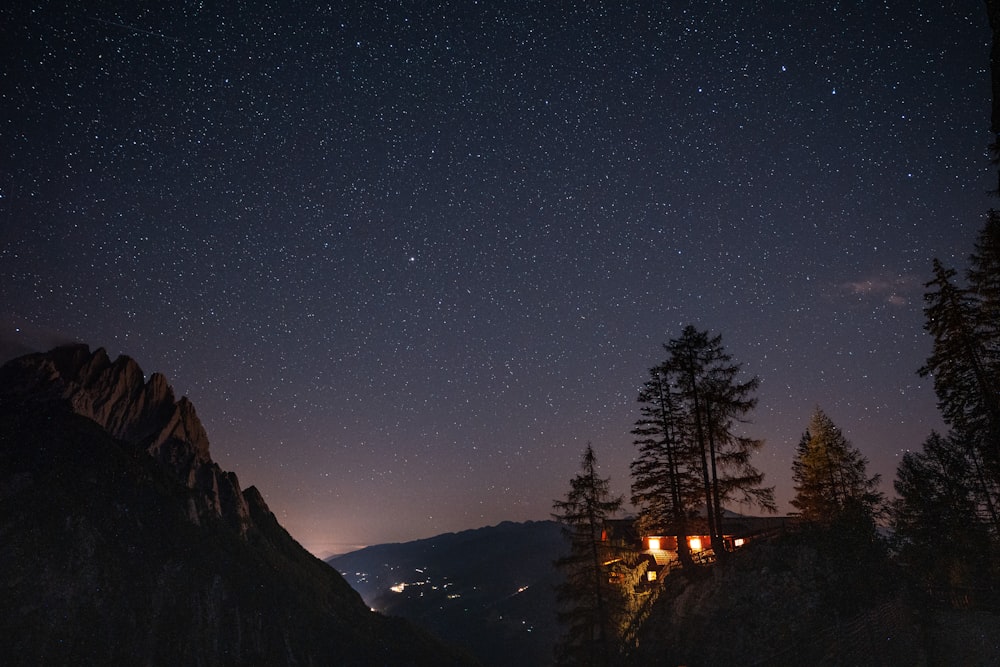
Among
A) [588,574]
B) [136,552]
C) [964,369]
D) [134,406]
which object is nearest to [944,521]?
[964,369]

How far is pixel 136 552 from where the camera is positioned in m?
112

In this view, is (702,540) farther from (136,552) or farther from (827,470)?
(136,552)

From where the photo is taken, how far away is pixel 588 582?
26250mm

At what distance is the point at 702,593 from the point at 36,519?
139085 millimetres

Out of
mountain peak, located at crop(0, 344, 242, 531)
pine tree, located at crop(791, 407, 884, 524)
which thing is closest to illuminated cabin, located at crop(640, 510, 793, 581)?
pine tree, located at crop(791, 407, 884, 524)

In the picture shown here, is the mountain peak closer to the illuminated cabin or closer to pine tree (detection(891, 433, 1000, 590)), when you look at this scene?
the illuminated cabin

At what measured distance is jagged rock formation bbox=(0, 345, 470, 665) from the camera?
97125 millimetres

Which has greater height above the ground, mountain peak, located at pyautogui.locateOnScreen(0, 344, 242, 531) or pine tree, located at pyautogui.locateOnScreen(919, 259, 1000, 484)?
mountain peak, located at pyautogui.locateOnScreen(0, 344, 242, 531)

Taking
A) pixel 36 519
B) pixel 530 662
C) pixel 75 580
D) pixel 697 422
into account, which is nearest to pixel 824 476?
pixel 697 422

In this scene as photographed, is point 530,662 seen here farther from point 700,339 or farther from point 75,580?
point 700,339

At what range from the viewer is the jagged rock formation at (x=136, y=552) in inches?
3824

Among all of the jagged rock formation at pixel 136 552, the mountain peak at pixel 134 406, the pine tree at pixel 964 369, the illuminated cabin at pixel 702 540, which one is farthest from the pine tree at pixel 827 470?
the mountain peak at pixel 134 406

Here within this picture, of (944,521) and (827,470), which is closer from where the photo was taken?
(944,521)

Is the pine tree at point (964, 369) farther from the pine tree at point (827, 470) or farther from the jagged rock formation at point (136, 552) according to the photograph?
the jagged rock formation at point (136, 552)
